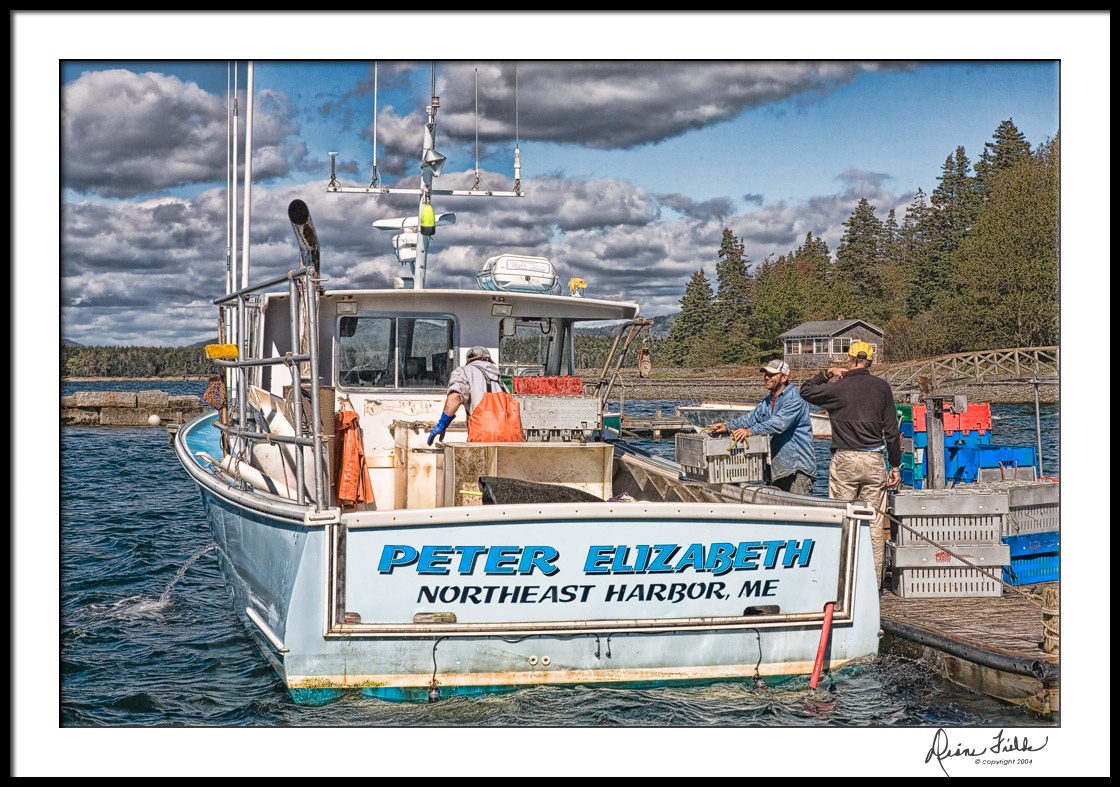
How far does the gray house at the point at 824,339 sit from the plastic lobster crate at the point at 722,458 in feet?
246

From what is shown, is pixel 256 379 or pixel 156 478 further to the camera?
pixel 156 478

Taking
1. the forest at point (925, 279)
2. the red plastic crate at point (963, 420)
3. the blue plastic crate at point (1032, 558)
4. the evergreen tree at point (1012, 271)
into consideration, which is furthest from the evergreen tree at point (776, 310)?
the blue plastic crate at point (1032, 558)

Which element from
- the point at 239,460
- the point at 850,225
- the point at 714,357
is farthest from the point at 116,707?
the point at 850,225

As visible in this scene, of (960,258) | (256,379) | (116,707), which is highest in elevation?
(960,258)

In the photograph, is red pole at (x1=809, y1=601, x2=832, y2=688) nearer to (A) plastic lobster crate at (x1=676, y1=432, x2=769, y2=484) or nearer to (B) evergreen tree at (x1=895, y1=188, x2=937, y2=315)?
(A) plastic lobster crate at (x1=676, y1=432, x2=769, y2=484)

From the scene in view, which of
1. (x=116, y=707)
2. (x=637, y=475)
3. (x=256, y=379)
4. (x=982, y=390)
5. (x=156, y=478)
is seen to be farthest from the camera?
(x=982, y=390)

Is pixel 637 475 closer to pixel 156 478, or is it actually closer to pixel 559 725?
pixel 559 725

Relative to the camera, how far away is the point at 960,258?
3066 inches

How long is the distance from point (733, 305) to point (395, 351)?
94.2m

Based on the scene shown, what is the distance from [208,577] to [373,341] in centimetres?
473

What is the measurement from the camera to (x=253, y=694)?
749 centimetres

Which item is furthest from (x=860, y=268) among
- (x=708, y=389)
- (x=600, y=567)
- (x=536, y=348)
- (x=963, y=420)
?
(x=600, y=567)

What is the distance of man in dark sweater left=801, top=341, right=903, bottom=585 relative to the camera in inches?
317

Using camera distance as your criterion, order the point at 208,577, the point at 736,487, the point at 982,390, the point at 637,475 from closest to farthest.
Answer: the point at 736,487, the point at 637,475, the point at 208,577, the point at 982,390
